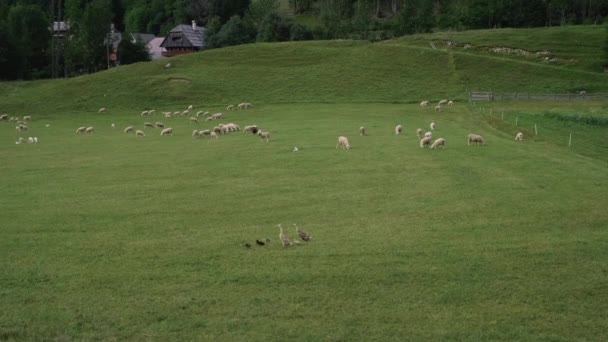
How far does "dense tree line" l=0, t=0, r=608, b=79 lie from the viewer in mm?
98688

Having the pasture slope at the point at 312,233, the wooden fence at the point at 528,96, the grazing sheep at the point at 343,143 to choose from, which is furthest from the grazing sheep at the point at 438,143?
the wooden fence at the point at 528,96

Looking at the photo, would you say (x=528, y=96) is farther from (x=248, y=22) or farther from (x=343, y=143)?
(x=248, y=22)

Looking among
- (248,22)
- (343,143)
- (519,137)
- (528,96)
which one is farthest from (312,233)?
(248,22)

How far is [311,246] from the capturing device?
669 inches

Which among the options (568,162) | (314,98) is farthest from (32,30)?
(568,162)

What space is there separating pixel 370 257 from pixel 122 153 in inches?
923

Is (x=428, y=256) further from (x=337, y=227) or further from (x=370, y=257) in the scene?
(x=337, y=227)

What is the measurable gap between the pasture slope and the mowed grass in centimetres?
6

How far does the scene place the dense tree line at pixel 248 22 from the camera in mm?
98688

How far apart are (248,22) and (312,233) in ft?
365

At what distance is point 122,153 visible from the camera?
117 feet

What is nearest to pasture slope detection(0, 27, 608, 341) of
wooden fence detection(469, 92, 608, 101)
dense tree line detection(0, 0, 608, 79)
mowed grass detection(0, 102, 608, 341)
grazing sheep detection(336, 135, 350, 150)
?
mowed grass detection(0, 102, 608, 341)

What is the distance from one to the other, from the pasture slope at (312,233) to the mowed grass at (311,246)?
6cm

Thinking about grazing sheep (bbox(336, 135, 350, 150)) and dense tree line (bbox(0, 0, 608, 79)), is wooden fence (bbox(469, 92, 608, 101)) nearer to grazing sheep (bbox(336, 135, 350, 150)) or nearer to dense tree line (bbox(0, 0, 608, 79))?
grazing sheep (bbox(336, 135, 350, 150))
